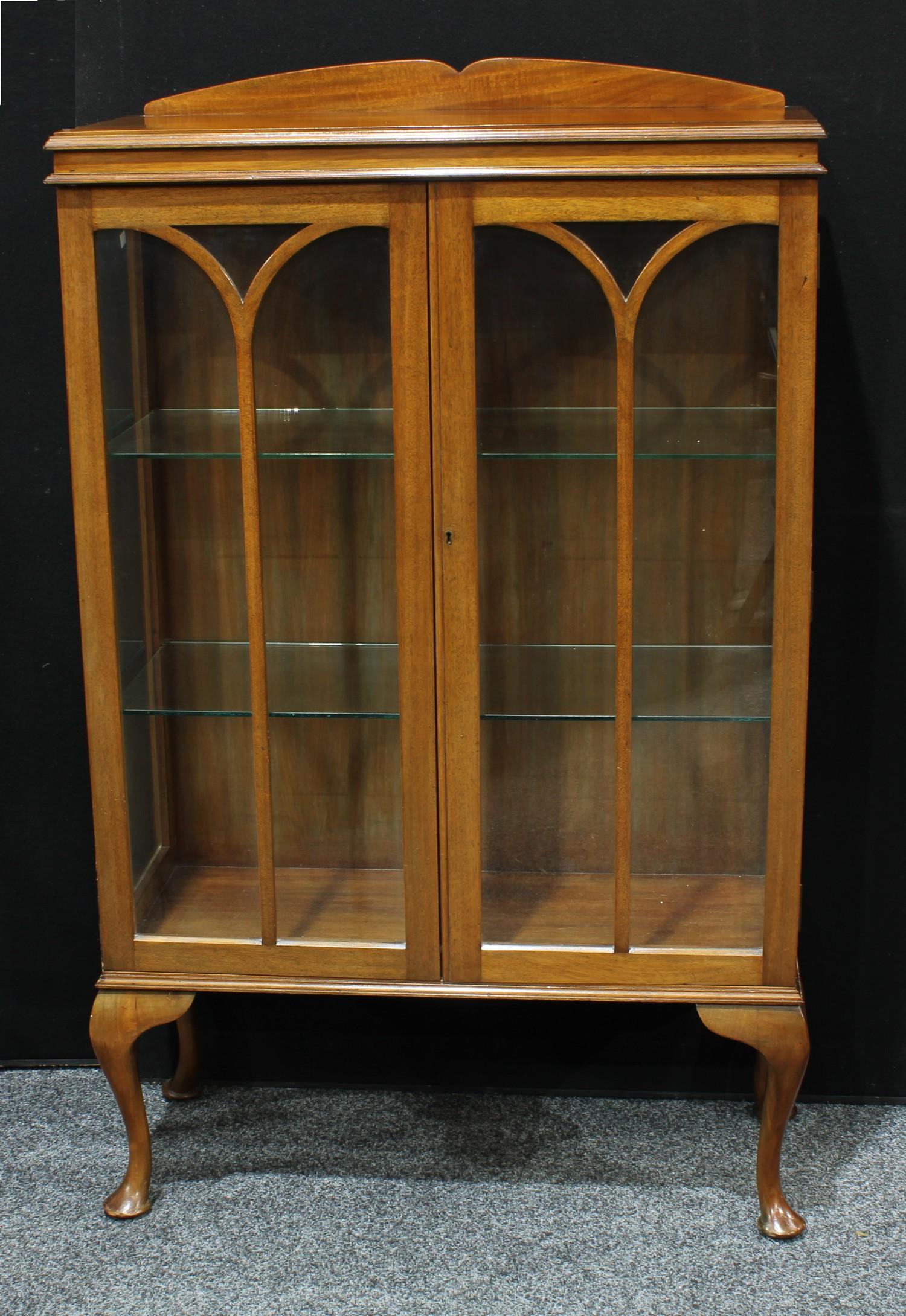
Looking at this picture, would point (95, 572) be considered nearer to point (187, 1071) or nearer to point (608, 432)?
point (608, 432)

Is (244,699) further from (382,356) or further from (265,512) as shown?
(382,356)

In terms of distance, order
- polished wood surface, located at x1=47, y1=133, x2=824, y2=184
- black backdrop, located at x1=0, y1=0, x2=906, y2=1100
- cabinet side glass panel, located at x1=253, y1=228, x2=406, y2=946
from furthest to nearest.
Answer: black backdrop, located at x1=0, y1=0, x2=906, y2=1100
cabinet side glass panel, located at x1=253, y1=228, x2=406, y2=946
polished wood surface, located at x1=47, y1=133, x2=824, y2=184

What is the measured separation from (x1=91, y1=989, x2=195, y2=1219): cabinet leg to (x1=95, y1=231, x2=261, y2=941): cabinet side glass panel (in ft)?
0.28

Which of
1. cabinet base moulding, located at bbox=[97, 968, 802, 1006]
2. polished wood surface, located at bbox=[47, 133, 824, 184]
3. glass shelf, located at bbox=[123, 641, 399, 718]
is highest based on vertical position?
polished wood surface, located at bbox=[47, 133, 824, 184]

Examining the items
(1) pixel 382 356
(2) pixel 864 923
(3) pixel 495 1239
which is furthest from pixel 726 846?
(1) pixel 382 356

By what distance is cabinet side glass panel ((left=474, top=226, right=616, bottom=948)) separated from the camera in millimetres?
1625

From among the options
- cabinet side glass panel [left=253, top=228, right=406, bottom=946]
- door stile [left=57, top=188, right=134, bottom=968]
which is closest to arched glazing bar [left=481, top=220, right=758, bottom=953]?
cabinet side glass panel [left=253, top=228, right=406, bottom=946]

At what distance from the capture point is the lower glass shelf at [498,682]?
172cm

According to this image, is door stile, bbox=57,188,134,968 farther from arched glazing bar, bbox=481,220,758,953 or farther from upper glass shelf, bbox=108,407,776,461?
arched glazing bar, bbox=481,220,758,953

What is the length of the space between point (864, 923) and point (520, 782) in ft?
2.06

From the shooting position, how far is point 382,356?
1646 mm

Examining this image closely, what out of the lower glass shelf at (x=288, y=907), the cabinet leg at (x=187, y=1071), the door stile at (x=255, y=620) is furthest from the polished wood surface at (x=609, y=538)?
the cabinet leg at (x=187, y=1071)

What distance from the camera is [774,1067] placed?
5.82 ft

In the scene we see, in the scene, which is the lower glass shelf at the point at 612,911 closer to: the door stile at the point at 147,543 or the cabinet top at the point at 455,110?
the door stile at the point at 147,543
